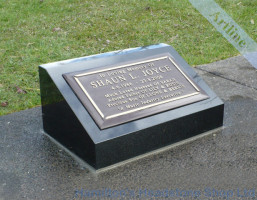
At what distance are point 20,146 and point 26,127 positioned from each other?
381 millimetres

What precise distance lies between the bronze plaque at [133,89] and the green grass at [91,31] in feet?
4.43

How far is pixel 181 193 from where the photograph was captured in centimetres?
285

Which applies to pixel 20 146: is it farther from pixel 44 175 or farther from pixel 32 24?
pixel 32 24

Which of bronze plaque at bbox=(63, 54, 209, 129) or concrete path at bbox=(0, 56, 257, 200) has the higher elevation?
bronze plaque at bbox=(63, 54, 209, 129)

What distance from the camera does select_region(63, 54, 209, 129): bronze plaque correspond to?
329 cm

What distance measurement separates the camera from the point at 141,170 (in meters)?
3.14
